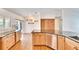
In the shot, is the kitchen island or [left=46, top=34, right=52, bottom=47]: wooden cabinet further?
[left=46, top=34, right=52, bottom=47]: wooden cabinet

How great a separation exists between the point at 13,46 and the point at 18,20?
49 centimetres

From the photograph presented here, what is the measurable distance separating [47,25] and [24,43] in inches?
22.3

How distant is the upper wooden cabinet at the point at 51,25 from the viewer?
6.36 feet

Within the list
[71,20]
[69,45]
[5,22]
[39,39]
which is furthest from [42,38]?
[5,22]

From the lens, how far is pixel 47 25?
1958 mm

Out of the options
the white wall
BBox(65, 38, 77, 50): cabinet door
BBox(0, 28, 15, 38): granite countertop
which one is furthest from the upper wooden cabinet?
BBox(0, 28, 15, 38): granite countertop

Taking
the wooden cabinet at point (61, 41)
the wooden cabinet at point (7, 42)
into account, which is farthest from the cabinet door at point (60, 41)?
the wooden cabinet at point (7, 42)

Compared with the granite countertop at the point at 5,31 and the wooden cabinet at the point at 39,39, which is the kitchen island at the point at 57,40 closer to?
the wooden cabinet at the point at 39,39

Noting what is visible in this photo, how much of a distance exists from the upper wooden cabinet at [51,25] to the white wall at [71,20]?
110mm

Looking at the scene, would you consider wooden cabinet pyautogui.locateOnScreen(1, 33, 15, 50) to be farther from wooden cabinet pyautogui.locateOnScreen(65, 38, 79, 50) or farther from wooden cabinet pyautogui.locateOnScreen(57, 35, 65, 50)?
wooden cabinet pyautogui.locateOnScreen(65, 38, 79, 50)

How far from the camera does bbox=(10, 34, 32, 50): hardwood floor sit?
194 centimetres

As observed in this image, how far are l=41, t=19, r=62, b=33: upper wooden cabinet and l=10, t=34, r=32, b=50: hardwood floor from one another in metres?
0.33

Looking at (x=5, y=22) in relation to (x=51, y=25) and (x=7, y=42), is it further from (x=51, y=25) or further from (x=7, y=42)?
(x=51, y=25)
